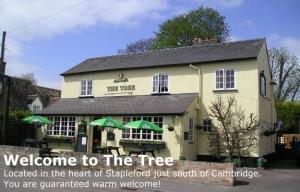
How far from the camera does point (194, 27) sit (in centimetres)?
4644

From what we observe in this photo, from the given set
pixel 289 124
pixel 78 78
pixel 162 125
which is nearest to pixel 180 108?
pixel 162 125

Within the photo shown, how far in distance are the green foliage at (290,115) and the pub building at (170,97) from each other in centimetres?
1145

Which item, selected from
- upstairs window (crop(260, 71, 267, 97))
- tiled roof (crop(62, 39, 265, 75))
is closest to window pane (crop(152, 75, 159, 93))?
tiled roof (crop(62, 39, 265, 75))

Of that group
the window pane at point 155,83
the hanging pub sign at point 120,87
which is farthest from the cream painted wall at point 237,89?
the hanging pub sign at point 120,87

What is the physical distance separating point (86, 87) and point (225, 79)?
1110 centimetres

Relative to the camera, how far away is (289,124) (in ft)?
130

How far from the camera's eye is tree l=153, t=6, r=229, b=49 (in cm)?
4584

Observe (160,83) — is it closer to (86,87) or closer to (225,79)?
(225,79)

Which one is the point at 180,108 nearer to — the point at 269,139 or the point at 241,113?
the point at 241,113

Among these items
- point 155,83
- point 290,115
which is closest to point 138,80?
point 155,83

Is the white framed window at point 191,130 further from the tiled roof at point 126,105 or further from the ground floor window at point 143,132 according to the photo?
the ground floor window at point 143,132

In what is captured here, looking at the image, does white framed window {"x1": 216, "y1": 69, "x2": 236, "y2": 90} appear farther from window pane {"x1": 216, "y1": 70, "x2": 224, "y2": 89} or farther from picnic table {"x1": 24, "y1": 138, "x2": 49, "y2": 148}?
picnic table {"x1": 24, "y1": 138, "x2": 49, "y2": 148}

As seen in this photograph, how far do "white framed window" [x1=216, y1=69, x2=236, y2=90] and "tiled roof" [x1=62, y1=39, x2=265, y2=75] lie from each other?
78 centimetres

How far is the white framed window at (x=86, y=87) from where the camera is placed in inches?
1177
